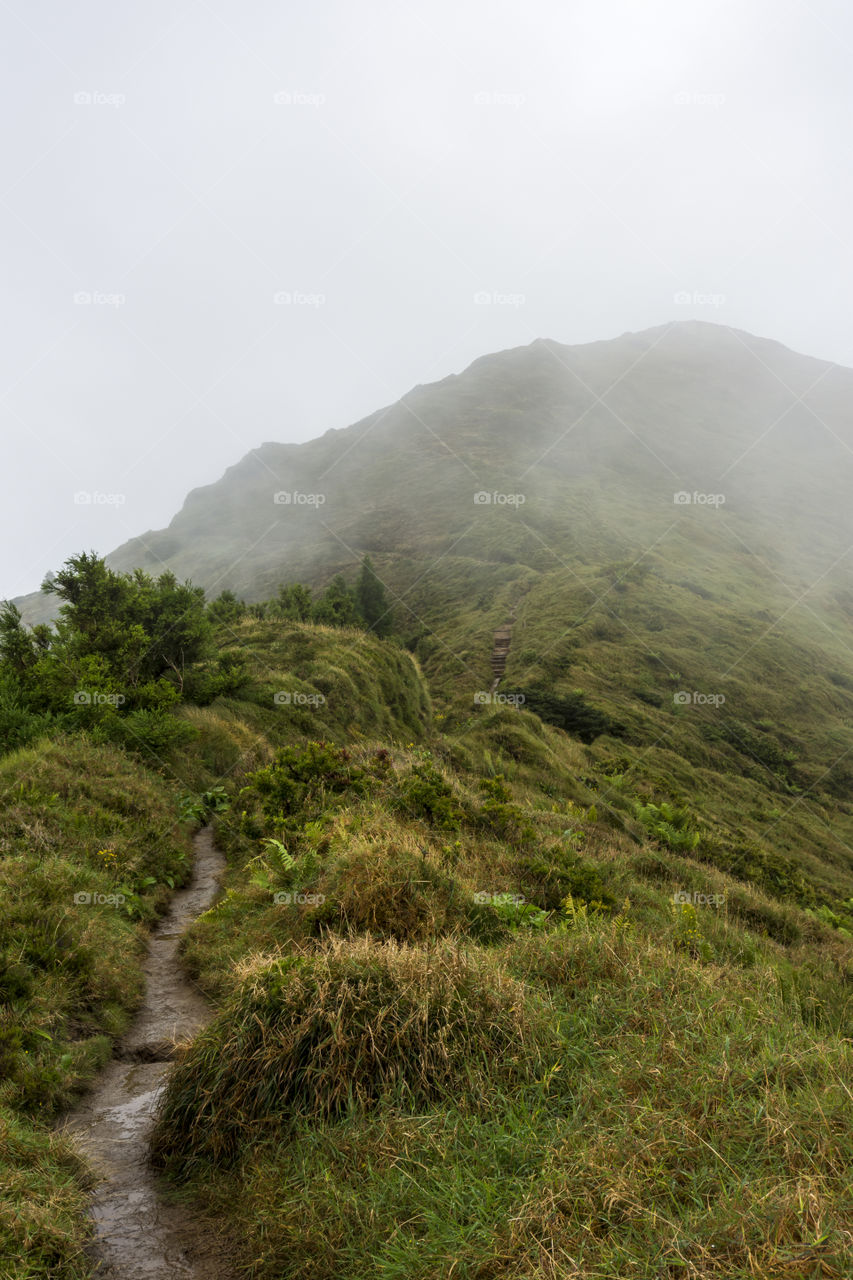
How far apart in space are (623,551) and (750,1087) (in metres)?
68.9

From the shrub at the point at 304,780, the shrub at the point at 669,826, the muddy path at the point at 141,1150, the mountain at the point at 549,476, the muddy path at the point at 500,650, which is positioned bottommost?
the shrub at the point at 669,826

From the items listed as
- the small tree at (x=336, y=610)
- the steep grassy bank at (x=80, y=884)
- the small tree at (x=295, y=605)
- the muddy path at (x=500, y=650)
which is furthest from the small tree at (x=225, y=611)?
the muddy path at (x=500, y=650)

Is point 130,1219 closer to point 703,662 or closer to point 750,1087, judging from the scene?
point 750,1087

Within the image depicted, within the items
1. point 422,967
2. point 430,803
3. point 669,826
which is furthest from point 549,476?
point 422,967

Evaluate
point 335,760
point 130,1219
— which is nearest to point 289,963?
point 130,1219

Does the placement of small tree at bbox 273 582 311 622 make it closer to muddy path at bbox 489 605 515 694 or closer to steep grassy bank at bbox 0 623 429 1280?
muddy path at bbox 489 605 515 694

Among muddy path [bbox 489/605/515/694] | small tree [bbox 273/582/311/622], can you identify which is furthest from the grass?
muddy path [bbox 489/605/515/694]

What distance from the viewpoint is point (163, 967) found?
797 cm

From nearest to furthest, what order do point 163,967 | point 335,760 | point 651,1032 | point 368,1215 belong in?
point 368,1215
point 651,1032
point 163,967
point 335,760

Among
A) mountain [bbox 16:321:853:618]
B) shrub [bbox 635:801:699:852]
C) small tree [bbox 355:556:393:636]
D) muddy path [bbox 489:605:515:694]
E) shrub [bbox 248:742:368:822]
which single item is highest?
mountain [bbox 16:321:853:618]

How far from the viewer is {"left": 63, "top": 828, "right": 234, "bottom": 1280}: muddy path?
3.82 meters

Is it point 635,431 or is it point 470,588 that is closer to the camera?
point 470,588

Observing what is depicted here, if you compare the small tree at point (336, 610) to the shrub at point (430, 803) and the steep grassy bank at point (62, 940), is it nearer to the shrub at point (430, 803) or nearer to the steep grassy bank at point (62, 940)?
the steep grassy bank at point (62, 940)

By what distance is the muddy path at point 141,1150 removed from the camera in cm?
382
